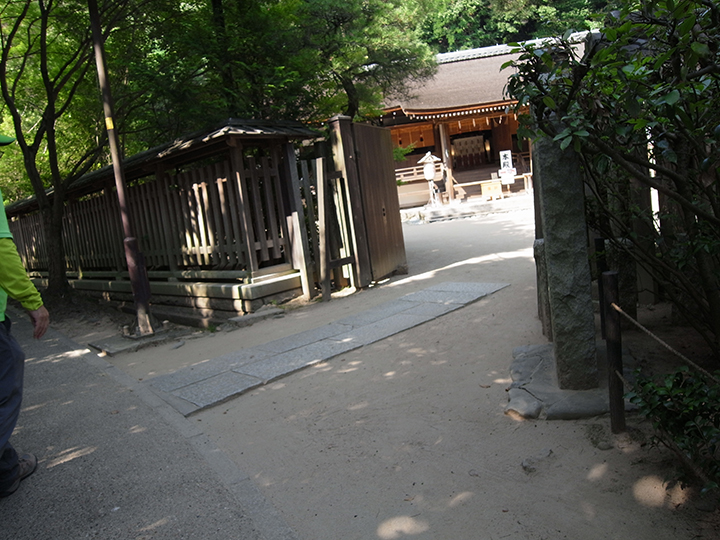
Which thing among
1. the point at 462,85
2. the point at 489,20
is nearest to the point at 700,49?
the point at 462,85

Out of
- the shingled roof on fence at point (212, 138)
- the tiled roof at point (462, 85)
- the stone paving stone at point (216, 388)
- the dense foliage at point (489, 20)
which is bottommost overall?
the stone paving stone at point (216, 388)

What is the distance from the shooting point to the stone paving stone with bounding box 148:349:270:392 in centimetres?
512

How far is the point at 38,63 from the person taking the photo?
12312 millimetres

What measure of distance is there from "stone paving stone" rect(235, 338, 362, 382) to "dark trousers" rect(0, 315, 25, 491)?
6.36 ft

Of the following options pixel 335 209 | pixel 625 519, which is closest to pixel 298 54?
pixel 335 209

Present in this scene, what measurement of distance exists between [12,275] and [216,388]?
1.98m

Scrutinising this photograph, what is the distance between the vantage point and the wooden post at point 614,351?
115 inches


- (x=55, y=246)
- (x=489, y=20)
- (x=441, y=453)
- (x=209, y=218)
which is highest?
(x=489, y=20)

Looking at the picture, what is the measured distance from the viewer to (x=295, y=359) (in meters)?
5.26

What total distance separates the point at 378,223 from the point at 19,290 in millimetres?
5880

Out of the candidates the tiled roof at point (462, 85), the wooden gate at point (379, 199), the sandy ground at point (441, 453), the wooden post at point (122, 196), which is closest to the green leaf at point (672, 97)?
the sandy ground at point (441, 453)

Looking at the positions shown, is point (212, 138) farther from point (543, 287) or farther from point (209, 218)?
point (543, 287)

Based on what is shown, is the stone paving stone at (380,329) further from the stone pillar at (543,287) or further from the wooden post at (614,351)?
the wooden post at (614,351)

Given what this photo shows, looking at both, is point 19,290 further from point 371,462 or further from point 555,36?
point 555,36
